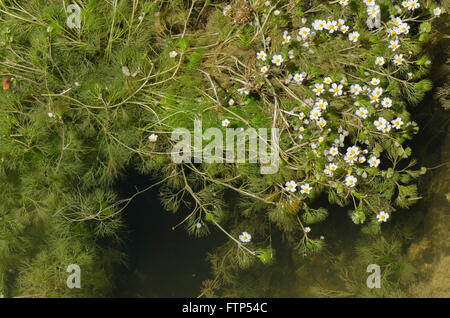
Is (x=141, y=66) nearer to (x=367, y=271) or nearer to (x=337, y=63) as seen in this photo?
(x=337, y=63)

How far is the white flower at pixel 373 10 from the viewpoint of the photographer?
8.02ft

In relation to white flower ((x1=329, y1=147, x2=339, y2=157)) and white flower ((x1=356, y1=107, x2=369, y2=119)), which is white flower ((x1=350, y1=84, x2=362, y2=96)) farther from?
white flower ((x1=329, y1=147, x2=339, y2=157))

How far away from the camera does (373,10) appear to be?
2451 mm

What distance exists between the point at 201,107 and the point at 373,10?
1.45 metres

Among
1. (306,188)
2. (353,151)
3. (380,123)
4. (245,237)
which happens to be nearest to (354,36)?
(380,123)

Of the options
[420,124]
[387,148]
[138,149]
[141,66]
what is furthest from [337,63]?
[138,149]

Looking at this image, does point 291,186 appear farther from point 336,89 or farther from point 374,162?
point 336,89

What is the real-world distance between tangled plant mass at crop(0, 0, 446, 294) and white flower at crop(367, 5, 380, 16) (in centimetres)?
1

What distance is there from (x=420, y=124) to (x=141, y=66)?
241cm

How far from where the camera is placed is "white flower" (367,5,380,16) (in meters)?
2.44

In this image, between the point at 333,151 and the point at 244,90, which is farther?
the point at 244,90

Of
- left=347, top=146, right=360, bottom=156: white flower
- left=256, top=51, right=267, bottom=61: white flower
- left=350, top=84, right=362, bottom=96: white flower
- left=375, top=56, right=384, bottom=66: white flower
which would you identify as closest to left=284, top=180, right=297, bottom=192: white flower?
left=347, top=146, right=360, bottom=156: white flower

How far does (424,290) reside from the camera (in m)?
2.86

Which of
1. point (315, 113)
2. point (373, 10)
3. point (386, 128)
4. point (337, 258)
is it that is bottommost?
point (337, 258)
